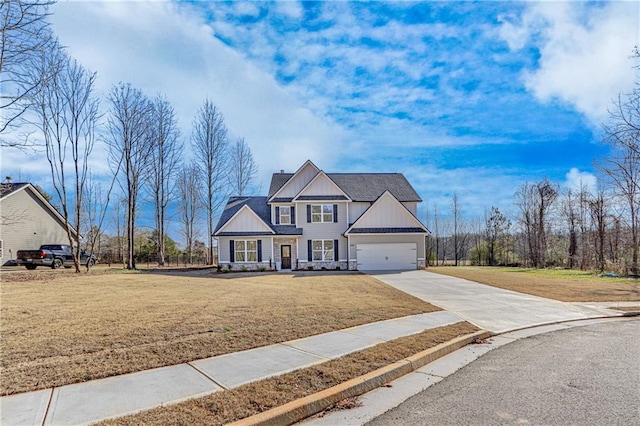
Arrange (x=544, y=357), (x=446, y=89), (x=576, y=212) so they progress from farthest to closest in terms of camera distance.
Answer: (x=576, y=212)
(x=446, y=89)
(x=544, y=357)

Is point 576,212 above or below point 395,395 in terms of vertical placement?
above

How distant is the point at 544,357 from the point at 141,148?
2935cm

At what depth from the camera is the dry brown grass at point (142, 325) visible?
466 cm

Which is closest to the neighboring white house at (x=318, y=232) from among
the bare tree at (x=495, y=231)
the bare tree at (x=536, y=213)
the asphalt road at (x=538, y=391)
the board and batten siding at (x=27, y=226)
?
the bare tree at (x=536, y=213)

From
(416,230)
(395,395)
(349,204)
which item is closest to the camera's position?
(395,395)

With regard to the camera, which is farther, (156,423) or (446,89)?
(446,89)

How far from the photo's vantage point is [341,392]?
4.05 metres

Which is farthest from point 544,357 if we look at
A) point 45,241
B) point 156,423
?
point 45,241

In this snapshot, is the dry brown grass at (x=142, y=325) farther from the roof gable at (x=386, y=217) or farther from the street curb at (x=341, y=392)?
the roof gable at (x=386, y=217)

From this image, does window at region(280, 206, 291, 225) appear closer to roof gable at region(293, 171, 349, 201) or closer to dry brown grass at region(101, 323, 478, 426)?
roof gable at region(293, 171, 349, 201)

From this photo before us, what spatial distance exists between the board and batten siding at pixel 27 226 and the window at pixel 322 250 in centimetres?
2093

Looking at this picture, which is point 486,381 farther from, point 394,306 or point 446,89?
point 446,89

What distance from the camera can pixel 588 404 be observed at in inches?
152

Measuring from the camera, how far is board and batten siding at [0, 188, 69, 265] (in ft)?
87.0
